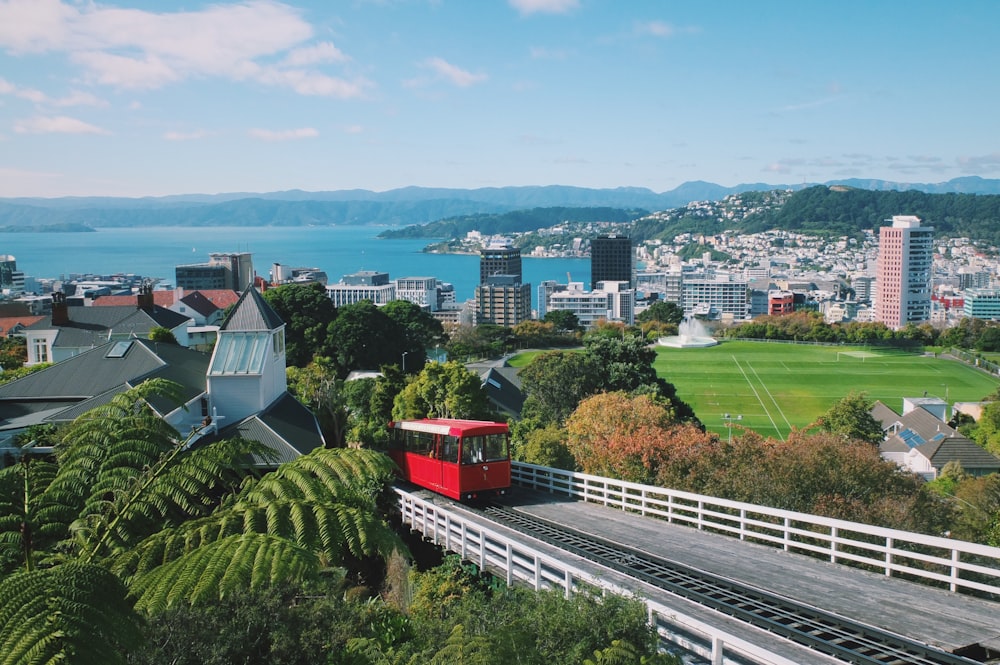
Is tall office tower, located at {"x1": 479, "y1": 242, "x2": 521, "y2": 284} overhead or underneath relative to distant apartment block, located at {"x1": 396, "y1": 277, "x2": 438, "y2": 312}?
overhead

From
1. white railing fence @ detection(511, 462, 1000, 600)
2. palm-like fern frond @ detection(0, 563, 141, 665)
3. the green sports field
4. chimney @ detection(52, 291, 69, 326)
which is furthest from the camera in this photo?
the green sports field

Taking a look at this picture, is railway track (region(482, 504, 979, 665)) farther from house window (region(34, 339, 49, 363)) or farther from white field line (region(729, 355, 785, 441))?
white field line (region(729, 355, 785, 441))

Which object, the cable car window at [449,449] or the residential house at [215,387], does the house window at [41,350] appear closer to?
the residential house at [215,387]

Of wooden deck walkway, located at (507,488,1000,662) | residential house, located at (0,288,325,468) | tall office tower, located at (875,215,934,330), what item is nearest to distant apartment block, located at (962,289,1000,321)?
tall office tower, located at (875,215,934,330)

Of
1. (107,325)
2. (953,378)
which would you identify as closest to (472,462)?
(107,325)

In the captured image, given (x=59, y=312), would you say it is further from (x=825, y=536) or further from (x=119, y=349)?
(x=825, y=536)

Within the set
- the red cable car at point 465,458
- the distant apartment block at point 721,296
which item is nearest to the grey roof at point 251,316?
the red cable car at point 465,458
